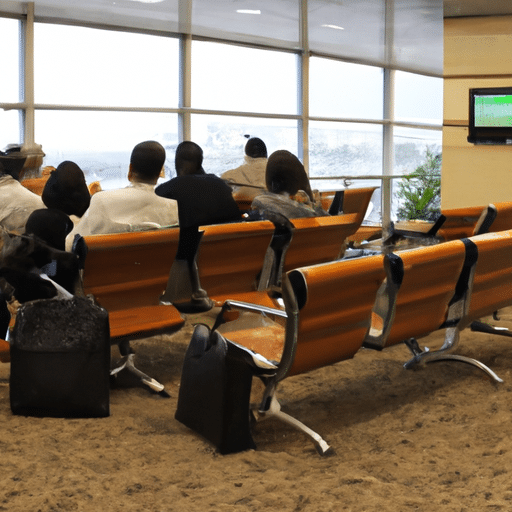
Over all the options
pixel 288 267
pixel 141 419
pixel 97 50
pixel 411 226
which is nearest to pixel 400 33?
pixel 411 226

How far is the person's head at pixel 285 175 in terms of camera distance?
449 centimetres

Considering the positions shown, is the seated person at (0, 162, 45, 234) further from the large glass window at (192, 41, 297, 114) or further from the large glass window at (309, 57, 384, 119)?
the large glass window at (192, 41, 297, 114)

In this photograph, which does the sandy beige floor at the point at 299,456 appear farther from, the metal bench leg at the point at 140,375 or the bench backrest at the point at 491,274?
the bench backrest at the point at 491,274

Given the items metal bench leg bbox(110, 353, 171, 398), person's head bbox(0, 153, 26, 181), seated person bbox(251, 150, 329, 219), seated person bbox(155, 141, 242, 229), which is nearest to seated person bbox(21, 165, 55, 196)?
person's head bbox(0, 153, 26, 181)

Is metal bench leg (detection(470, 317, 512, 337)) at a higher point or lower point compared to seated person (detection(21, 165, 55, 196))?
lower

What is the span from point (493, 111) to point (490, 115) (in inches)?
1.4

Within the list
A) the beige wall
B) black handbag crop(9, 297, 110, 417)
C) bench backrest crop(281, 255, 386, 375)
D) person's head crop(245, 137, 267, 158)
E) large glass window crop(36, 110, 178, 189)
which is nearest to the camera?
bench backrest crop(281, 255, 386, 375)

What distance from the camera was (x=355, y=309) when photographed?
9.40 feet

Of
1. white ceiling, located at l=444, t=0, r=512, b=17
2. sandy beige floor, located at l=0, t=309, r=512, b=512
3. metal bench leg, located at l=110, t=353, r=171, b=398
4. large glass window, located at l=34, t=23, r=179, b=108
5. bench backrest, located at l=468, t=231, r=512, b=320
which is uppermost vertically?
large glass window, located at l=34, t=23, r=179, b=108

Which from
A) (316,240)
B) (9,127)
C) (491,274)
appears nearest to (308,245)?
(316,240)

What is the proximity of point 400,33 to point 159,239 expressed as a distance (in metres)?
3.65

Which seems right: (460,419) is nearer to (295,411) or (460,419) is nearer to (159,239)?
(295,411)

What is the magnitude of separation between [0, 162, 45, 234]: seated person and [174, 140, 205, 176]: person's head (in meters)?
0.99

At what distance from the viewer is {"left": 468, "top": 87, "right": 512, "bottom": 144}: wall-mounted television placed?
5.49 meters
